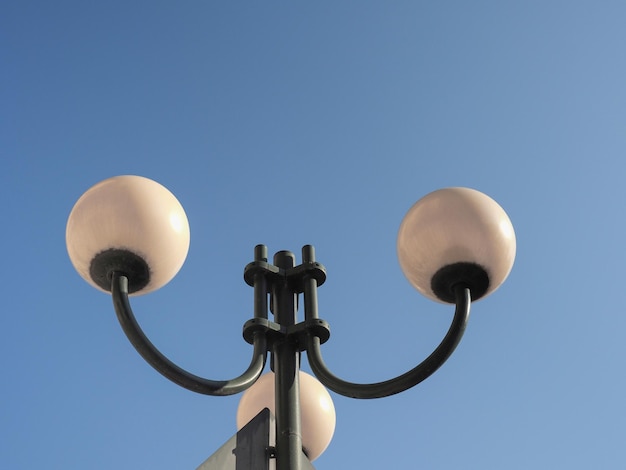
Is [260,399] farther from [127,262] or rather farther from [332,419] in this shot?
[127,262]

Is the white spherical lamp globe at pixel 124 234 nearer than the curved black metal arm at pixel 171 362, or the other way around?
the curved black metal arm at pixel 171 362

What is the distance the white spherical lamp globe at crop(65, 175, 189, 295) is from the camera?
392 centimetres

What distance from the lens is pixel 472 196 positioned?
166 inches

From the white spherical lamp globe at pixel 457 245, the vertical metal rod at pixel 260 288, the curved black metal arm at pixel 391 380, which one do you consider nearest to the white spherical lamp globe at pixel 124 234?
the vertical metal rod at pixel 260 288

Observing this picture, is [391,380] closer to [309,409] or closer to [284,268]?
[284,268]

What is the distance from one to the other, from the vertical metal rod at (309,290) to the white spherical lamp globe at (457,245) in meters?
0.48

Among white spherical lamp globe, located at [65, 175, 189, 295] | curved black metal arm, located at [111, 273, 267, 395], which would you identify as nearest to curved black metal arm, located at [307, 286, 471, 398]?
curved black metal arm, located at [111, 273, 267, 395]

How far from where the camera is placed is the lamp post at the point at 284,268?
374 cm

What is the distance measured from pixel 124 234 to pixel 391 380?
1401mm

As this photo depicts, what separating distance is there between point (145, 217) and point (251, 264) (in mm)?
587

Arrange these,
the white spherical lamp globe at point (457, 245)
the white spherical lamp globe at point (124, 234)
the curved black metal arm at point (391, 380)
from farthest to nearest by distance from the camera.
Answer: the white spherical lamp globe at point (457, 245) → the white spherical lamp globe at point (124, 234) → the curved black metal arm at point (391, 380)

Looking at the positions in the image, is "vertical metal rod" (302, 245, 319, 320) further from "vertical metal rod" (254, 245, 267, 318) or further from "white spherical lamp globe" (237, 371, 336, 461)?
"white spherical lamp globe" (237, 371, 336, 461)

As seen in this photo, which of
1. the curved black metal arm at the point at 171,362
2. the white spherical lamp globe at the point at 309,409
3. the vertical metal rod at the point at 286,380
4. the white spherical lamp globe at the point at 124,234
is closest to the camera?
the vertical metal rod at the point at 286,380

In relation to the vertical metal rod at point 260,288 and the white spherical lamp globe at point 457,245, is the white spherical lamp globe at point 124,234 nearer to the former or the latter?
the vertical metal rod at point 260,288
